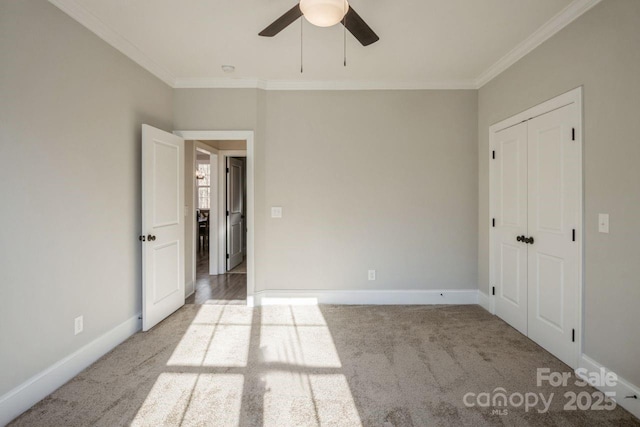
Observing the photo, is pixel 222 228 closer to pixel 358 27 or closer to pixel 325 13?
pixel 358 27

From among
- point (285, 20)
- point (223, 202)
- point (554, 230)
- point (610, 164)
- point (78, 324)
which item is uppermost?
point (285, 20)

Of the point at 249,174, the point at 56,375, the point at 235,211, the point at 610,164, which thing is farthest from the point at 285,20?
the point at 235,211

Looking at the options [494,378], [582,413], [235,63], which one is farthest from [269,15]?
[582,413]

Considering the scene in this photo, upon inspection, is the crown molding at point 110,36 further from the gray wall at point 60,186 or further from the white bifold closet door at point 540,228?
the white bifold closet door at point 540,228

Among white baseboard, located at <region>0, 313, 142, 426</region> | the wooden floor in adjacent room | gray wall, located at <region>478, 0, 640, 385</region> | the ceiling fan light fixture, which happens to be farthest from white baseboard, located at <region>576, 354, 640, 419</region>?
white baseboard, located at <region>0, 313, 142, 426</region>

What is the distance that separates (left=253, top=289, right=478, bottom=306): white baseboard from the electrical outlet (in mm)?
1870

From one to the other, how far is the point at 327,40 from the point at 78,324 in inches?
121

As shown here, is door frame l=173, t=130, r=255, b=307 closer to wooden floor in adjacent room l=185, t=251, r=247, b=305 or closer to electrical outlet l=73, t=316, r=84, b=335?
wooden floor in adjacent room l=185, t=251, r=247, b=305

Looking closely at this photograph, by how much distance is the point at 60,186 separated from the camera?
225cm

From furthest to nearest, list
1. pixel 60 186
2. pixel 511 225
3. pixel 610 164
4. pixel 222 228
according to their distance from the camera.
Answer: pixel 222 228
pixel 511 225
pixel 60 186
pixel 610 164

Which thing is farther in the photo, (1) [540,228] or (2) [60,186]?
(1) [540,228]

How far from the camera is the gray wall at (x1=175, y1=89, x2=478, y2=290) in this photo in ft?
12.8

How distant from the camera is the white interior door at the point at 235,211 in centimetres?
571

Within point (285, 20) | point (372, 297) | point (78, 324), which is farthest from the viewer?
point (372, 297)
